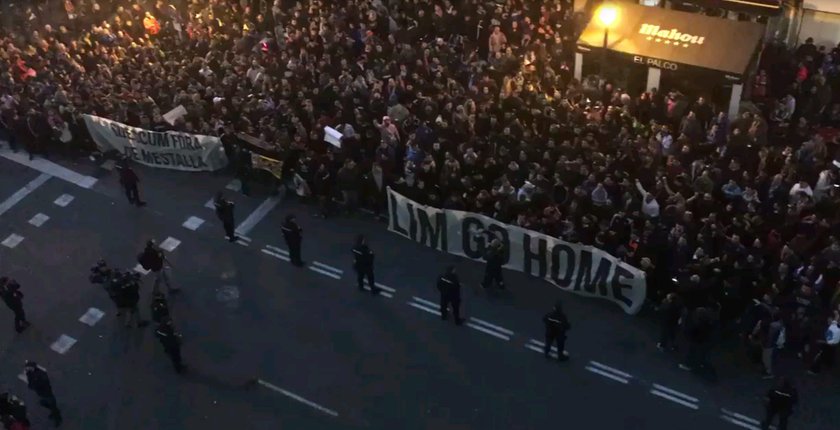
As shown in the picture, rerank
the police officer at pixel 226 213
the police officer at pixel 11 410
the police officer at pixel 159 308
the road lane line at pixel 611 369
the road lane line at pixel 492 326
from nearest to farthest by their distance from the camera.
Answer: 1. the police officer at pixel 11 410
2. the road lane line at pixel 611 369
3. the police officer at pixel 159 308
4. the road lane line at pixel 492 326
5. the police officer at pixel 226 213

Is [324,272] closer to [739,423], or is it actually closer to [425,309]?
[425,309]

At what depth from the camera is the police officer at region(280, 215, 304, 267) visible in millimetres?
18344

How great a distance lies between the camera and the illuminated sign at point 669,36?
21.6 m

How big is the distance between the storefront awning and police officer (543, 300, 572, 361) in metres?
8.10

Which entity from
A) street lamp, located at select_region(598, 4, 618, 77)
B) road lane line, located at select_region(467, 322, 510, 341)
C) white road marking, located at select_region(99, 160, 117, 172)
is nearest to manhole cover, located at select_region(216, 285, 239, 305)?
road lane line, located at select_region(467, 322, 510, 341)

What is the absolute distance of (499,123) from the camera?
66.9 ft

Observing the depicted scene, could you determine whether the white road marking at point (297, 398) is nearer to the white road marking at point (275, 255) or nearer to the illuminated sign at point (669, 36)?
the white road marking at point (275, 255)

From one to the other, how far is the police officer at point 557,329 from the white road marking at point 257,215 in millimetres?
7465

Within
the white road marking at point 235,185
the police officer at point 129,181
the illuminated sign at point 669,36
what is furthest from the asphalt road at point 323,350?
the illuminated sign at point 669,36

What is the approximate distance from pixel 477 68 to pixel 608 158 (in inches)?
203

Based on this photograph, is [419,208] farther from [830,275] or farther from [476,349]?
[830,275]

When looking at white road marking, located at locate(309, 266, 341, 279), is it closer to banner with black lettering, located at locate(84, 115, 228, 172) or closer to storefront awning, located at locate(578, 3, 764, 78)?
banner with black lettering, located at locate(84, 115, 228, 172)

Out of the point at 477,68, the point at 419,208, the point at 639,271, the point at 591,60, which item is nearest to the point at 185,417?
the point at 419,208

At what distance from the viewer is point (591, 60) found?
2228 cm
